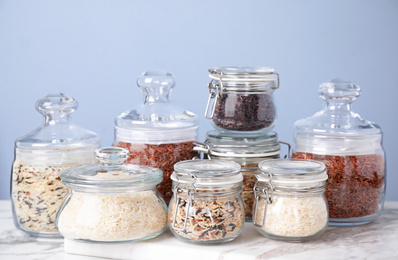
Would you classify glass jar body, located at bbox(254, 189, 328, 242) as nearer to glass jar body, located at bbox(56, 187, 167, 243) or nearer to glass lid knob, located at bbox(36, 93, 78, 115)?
glass jar body, located at bbox(56, 187, 167, 243)

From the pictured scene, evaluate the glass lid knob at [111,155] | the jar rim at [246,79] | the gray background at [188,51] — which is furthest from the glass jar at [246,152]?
the gray background at [188,51]

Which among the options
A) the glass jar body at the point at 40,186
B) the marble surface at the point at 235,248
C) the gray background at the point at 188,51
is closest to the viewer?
the marble surface at the point at 235,248

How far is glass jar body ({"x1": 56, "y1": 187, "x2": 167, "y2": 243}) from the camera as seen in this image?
1076 mm

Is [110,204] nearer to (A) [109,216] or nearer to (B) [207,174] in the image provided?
(A) [109,216]

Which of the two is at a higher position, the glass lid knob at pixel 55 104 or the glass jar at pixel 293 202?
the glass lid knob at pixel 55 104

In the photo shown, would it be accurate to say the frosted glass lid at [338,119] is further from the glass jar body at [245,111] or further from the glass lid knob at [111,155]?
the glass lid knob at [111,155]

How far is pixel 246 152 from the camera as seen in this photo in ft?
4.15

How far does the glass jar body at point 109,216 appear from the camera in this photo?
3.53 feet

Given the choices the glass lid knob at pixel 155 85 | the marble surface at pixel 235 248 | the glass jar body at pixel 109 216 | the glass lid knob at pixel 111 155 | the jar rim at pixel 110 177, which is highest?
the glass lid knob at pixel 155 85

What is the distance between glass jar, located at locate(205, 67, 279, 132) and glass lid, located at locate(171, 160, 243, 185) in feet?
0.47

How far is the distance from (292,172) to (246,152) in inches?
7.0

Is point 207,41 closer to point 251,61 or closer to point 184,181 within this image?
point 251,61

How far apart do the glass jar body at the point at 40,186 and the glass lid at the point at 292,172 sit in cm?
40

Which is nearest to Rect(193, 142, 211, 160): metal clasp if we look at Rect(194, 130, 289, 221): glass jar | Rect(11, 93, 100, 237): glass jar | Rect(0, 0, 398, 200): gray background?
Rect(194, 130, 289, 221): glass jar
